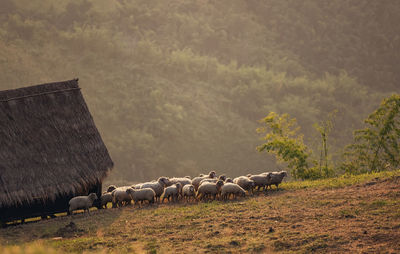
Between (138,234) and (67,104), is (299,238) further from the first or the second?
(67,104)

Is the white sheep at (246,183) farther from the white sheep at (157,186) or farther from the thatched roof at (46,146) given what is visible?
the thatched roof at (46,146)

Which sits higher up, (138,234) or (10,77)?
(10,77)

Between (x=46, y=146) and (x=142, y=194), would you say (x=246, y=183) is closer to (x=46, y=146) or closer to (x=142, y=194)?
(x=142, y=194)

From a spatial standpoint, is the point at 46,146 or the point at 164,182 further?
the point at 164,182

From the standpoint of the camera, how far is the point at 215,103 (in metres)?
154

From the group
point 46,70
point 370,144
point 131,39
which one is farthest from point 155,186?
point 131,39

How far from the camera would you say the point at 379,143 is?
26.2 m

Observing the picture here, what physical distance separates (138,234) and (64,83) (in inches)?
391

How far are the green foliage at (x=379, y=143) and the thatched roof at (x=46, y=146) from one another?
14.7m

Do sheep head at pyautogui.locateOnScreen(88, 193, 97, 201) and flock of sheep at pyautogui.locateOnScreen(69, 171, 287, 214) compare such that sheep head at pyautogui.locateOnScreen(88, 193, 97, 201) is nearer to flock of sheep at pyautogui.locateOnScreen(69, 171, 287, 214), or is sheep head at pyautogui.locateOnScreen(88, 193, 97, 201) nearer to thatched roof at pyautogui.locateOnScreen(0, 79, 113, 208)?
flock of sheep at pyautogui.locateOnScreen(69, 171, 287, 214)

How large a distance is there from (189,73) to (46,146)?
14903 cm

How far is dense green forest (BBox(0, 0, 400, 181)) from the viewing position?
425 feet

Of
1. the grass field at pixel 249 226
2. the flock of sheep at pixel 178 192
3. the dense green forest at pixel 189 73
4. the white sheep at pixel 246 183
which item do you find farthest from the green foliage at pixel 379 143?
the dense green forest at pixel 189 73

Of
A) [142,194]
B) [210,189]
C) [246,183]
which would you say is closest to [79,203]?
[142,194]
